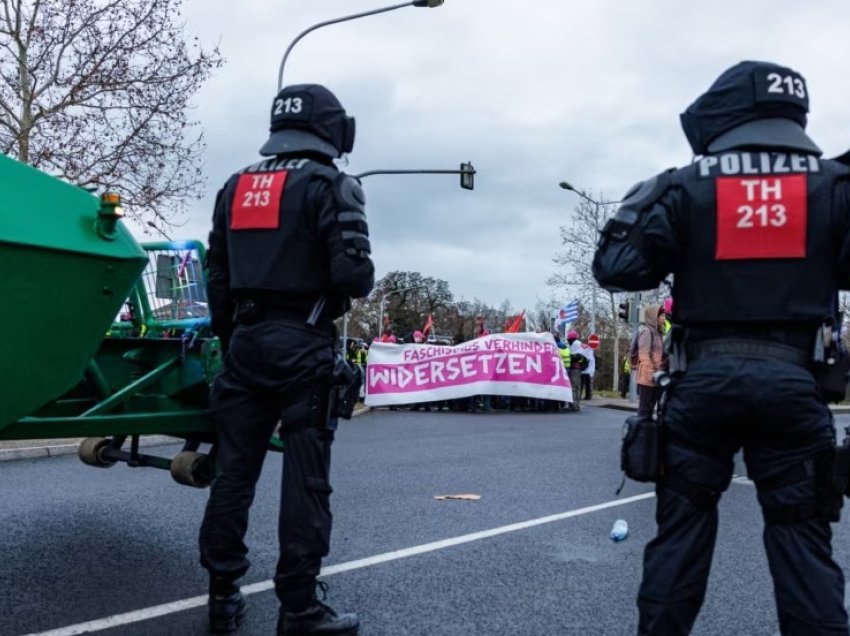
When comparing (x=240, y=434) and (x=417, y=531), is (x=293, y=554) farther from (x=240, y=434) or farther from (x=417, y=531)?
(x=417, y=531)

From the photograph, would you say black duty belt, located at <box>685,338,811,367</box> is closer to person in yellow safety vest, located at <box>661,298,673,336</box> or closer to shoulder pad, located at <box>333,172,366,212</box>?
person in yellow safety vest, located at <box>661,298,673,336</box>

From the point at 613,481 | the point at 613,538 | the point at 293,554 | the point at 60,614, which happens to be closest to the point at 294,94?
the point at 293,554

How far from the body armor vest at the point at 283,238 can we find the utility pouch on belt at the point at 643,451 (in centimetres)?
132

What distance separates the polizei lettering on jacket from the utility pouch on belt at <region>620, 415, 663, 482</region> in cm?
82

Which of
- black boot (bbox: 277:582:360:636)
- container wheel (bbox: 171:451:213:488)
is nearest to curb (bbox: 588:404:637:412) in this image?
container wheel (bbox: 171:451:213:488)

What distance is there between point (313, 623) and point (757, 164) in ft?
7.44

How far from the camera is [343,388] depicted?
3275 mm

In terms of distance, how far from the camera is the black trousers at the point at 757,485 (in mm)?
2348

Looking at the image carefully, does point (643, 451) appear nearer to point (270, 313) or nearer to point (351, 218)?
point (351, 218)

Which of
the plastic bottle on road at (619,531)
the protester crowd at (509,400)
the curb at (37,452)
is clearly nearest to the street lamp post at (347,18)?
the protester crowd at (509,400)

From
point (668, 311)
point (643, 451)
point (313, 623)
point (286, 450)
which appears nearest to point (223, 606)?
point (313, 623)

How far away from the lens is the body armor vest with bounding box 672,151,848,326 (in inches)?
97.2

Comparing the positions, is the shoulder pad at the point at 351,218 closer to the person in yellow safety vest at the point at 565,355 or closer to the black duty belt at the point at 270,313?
the black duty belt at the point at 270,313

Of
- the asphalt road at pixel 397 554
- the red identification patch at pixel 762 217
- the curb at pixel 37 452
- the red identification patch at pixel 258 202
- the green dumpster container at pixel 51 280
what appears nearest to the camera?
the red identification patch at pixel 762 217
